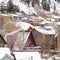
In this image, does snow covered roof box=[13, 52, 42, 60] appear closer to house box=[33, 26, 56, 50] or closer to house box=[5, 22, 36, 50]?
house box=[5, 22, 36, 50]

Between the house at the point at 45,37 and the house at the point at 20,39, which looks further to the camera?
the house at the point at 45,37

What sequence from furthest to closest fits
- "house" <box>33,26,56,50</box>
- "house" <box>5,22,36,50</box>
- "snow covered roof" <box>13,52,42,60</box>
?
"house" <box>33,26,56,50</box> < "house" <box>5,22,36,50</box> < "snow covered roof" <box>13,52,42,60</box>

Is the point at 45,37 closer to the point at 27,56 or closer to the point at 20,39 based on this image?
the point at 20,39

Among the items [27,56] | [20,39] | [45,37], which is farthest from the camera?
[45,37]

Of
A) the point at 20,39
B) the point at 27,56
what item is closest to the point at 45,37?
the point at 20,39

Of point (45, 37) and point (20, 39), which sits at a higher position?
point (20, 39)

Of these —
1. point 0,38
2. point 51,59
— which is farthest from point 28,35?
point 51,59

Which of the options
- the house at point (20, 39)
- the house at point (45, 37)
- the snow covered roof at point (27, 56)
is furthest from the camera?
the house at point (45, 37)

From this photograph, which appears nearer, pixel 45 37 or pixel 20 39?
pixel 20 39

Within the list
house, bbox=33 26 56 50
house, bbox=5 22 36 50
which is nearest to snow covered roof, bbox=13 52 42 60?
house, bbox=5 22 36 50

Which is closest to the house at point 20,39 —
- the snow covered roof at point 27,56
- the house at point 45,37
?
the house at point 45,37

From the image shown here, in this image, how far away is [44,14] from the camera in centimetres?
2305

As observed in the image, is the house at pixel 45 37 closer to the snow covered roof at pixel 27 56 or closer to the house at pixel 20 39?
the house at pixel 20 39

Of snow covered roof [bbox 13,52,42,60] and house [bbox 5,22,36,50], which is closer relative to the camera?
snow covered roof [bbox 13,52,42,60]
